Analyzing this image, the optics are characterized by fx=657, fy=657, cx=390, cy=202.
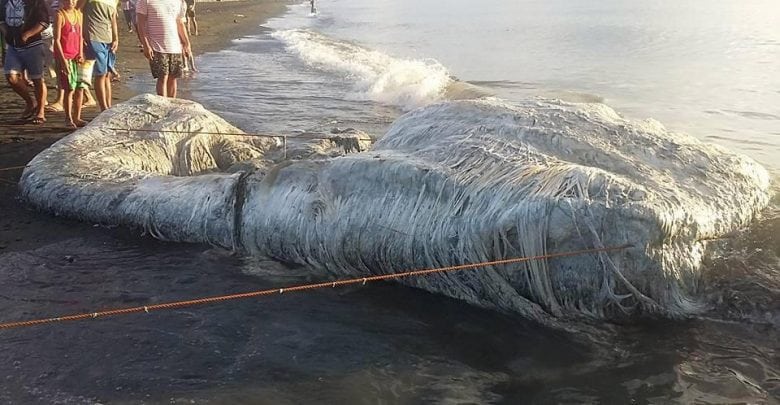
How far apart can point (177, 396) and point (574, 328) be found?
6.95ft

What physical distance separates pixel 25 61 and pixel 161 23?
1.86m

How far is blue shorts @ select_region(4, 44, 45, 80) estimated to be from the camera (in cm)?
860

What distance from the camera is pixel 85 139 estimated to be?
645cm

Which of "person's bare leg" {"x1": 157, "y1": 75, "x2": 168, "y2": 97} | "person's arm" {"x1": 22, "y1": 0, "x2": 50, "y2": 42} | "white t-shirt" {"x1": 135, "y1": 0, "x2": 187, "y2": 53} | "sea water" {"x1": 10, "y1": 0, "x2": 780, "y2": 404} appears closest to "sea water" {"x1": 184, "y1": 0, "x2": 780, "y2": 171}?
"person's bare leg" {"x1": 157, "y1": 75, "x2": 168, "y2": 97}

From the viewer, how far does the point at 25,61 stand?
8.66m

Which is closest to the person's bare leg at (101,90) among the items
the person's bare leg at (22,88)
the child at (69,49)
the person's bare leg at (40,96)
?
the child at (69,49)

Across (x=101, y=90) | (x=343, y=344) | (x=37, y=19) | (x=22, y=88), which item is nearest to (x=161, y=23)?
(x=101, y=90)

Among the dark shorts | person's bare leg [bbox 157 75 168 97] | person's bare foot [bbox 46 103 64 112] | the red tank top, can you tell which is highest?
the red tank top

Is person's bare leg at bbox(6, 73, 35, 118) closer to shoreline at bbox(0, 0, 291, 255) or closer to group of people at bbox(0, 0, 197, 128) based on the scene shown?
group of people at bbox(0, 0, 197, 128)

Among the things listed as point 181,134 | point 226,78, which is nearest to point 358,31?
point 226,78

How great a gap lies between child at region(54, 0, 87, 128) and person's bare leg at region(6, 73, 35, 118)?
701mm

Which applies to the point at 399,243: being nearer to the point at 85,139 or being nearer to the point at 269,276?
the point at 269,276

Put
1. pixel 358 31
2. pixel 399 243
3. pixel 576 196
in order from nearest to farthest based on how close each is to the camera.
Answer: pixel 576 196 < pixel 399 243 < pixel 358 31

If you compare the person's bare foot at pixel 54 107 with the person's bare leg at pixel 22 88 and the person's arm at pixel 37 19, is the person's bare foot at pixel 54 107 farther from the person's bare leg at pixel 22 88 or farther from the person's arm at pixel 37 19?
the person's arm at pixel 37 19
